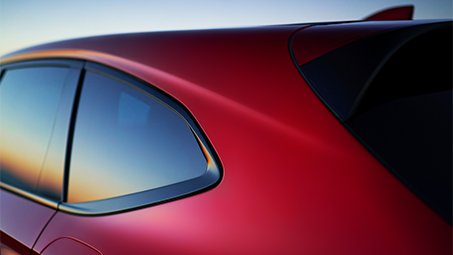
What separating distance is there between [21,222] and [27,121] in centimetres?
55

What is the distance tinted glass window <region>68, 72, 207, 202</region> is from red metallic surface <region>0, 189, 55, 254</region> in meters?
0.15

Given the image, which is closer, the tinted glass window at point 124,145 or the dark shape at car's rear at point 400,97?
the dark shape at car's rear at point 400,97

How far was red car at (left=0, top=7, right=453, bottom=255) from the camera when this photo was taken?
2.23 feet

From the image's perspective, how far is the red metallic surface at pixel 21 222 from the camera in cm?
114

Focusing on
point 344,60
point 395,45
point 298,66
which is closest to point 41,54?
point 298,66

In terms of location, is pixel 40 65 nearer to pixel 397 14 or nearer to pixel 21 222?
pixel 21 222

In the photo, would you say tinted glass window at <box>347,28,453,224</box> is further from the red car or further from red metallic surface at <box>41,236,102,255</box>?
red metallic surface at <box>41,236,102,255</box>

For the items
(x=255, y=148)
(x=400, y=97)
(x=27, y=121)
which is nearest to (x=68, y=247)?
(x=255, y=148)

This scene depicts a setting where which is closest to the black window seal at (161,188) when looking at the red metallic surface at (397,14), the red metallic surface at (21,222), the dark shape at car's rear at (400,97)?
the red metallic surface at (21,222)

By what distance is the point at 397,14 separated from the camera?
167cm

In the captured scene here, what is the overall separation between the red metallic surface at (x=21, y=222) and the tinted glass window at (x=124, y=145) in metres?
0.15

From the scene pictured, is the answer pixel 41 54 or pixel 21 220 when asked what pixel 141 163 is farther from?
pixel 41 54

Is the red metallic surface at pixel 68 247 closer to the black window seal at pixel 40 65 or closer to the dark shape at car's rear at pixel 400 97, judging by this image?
the black window seal at pixel 40 65

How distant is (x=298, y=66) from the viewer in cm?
87
